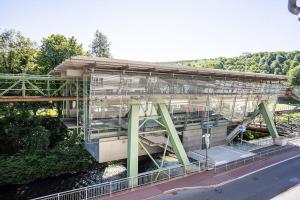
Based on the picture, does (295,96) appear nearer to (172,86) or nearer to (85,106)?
(172,86)

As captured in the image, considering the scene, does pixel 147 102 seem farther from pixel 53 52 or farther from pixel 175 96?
pixel 53 52

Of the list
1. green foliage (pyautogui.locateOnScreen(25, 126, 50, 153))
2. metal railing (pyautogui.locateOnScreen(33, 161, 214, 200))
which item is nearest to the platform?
metal railing (pyautogui.locateOnScreen(33, 161, 214, 200))

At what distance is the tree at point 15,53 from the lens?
28430 millimetres

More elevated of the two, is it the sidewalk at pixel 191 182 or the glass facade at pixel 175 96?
the glass facade at pixel 175 96

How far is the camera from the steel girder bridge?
47.0ft

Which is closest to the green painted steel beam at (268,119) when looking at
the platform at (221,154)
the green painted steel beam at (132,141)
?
the platform at (221,154)

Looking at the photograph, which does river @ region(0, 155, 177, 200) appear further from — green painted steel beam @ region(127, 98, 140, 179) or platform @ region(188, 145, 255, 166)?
green painted steel beam @ region(127, 98, 140, 179)

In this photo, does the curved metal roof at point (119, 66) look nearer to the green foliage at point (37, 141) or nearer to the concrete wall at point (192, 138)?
the concrete wall at point (192, 138)

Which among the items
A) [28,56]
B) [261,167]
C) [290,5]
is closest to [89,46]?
[28,56]

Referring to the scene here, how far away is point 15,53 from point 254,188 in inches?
1178

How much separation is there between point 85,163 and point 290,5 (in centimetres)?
2236

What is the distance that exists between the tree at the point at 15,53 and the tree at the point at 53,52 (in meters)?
1.26

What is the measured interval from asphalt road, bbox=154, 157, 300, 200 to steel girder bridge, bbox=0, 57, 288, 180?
9.79ft

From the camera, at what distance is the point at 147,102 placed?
16891 mm
